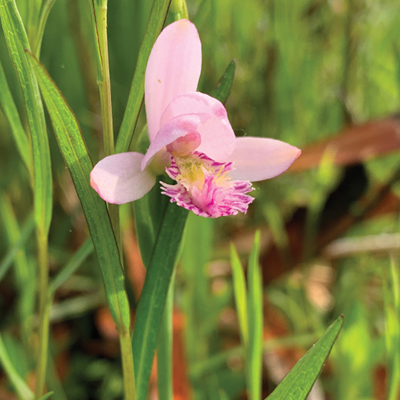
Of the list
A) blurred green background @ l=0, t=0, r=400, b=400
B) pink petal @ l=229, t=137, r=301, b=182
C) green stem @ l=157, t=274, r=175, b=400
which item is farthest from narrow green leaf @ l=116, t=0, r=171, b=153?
blurred green background @ l=0, t=0, r=400, b=400

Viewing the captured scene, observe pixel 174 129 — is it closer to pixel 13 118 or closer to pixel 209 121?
pixel 209 121

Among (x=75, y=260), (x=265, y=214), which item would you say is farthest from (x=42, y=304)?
(x=265, y=214)

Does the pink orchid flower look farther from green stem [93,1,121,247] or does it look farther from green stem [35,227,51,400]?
green stem [35,227,51,400]

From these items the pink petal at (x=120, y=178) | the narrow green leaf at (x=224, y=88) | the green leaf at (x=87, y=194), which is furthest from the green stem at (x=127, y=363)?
the narrow green leaf at (x=224, y=88)

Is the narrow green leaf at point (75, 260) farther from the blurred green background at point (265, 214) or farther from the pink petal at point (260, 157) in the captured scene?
the blurred green background at point (265, 214)

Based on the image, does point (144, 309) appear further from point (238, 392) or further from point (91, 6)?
point (238, 392)

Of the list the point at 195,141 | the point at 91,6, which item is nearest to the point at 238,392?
the point at 195,141
